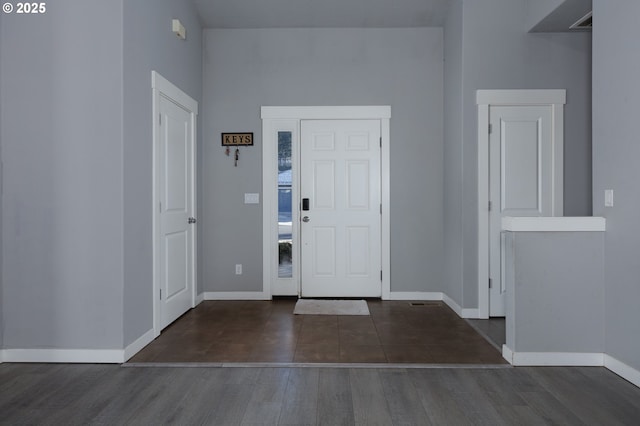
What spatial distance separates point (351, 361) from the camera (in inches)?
120

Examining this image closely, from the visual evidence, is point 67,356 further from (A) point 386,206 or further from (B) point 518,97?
(B) point 518,97

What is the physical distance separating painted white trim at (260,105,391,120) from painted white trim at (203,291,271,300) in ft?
6.29

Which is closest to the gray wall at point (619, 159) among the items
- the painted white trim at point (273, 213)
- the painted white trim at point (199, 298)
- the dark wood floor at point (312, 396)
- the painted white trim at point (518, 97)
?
the dark wood floor at point (312, 396)

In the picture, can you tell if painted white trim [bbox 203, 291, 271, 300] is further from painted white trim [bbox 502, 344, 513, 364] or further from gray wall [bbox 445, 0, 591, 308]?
painted white trim [bbox 502, 344, 513, 364]

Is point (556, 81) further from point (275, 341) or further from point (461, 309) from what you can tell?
point (275, 341)

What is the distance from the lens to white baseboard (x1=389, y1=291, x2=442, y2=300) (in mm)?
4980

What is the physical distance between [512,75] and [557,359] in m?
2.54

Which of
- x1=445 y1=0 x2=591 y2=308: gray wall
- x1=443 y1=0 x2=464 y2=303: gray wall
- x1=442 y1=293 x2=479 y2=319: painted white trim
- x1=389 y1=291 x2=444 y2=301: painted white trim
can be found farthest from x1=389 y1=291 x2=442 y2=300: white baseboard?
x1=445 y1=0 x2=591 y2=308: gray wall

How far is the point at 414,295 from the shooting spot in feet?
16.4

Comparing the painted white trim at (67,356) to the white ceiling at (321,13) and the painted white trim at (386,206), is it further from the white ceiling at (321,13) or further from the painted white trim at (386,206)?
the white ceiling at (321,13)

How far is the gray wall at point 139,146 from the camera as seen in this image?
310 cm

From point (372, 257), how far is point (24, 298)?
127 inches

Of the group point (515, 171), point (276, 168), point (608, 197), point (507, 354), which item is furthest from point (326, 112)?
point (507, 354)

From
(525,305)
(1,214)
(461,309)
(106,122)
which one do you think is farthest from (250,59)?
(525,305)
